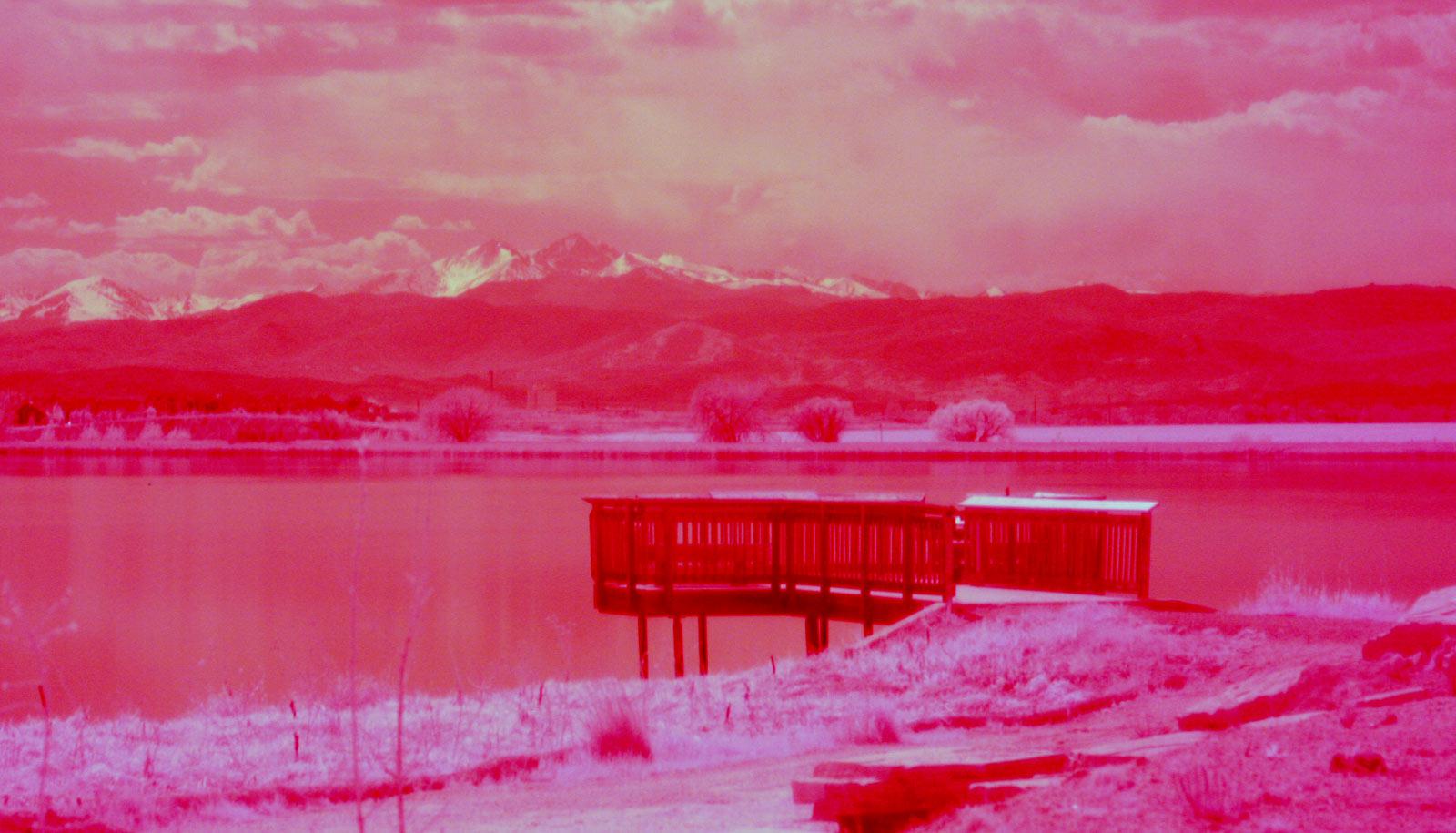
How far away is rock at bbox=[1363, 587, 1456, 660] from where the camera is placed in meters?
10.4

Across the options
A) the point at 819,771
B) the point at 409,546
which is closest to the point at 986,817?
the point at 819,771

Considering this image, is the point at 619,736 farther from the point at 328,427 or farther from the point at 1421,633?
the point at 328,427

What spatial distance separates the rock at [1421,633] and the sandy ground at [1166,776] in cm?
16

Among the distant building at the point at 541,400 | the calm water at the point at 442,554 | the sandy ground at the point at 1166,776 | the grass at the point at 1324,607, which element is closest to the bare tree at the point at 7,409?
the calm water at the point at 442,554

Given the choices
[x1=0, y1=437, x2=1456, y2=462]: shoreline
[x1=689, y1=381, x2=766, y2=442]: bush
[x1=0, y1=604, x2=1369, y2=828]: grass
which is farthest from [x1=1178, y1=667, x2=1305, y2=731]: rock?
[x1=689, y1=381, x2=766, y2=442]: bush

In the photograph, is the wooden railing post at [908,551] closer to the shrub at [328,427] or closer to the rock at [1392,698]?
the rock at [1392,698]

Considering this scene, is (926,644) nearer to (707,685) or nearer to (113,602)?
(707,685)

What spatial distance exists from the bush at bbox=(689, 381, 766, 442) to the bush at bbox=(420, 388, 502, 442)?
9.23 meters

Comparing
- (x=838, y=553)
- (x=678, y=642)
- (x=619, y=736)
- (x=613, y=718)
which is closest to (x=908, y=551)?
(x=838, y=553)

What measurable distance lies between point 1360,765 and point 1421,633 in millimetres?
4007

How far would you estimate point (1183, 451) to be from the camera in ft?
200

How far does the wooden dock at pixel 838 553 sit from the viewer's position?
17.9 metres

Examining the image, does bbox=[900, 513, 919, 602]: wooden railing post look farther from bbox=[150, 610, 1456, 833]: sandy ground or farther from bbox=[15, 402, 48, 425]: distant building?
bbox=[15, 402, 48, 425]: distant building

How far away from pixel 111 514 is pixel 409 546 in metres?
10.6
